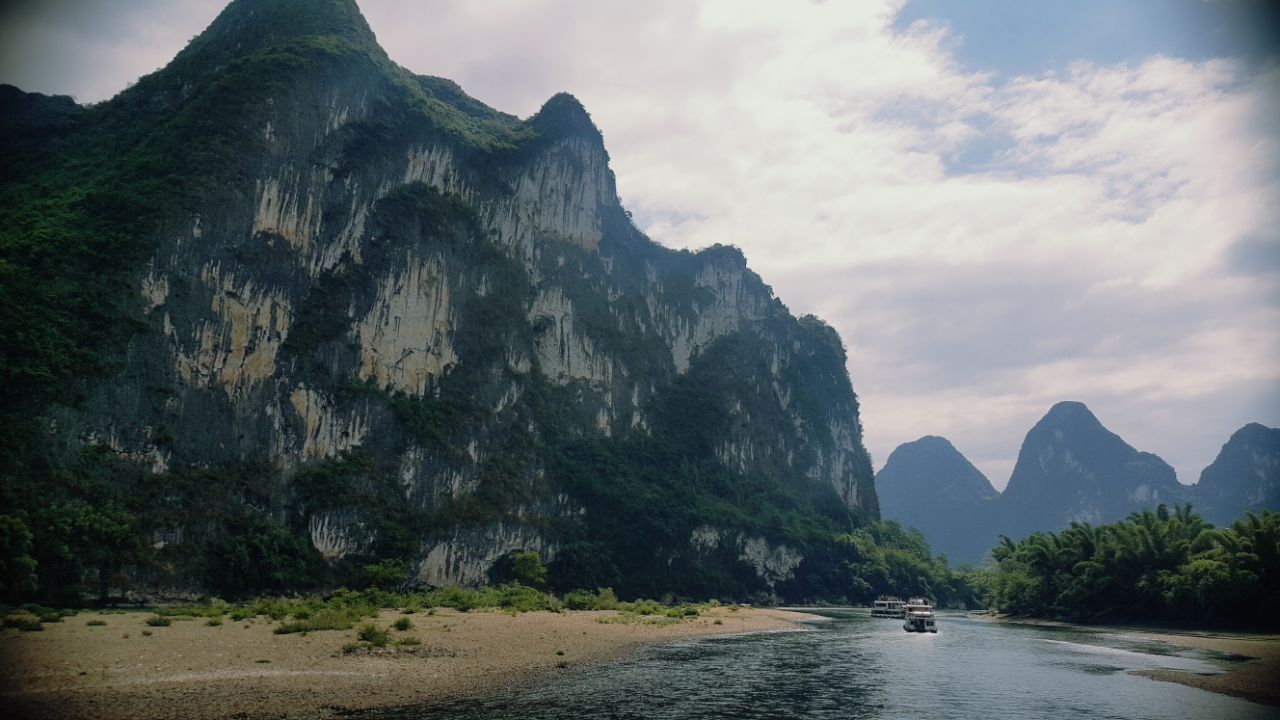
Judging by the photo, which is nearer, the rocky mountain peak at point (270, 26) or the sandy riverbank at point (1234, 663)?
the sandy riverbank at point (1234, 663)

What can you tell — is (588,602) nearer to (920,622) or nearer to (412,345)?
(920,622)

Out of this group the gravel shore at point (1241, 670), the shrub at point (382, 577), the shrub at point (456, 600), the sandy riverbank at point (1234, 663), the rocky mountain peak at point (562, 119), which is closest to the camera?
the gravel shore at point (1241, 670)

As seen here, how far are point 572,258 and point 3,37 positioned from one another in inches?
4521

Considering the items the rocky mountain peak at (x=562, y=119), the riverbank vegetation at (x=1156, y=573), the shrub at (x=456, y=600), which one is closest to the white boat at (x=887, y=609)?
the riverbank vegetation at (x=1156, y=573)

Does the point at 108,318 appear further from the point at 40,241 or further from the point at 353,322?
the point at 353,322

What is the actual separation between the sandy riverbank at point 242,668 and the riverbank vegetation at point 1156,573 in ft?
139

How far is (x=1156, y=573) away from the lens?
60.3 metres

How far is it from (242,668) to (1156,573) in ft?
213

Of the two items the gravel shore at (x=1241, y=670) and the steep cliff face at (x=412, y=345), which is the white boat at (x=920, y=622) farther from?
the steep cliff face at (x=412, y=345)

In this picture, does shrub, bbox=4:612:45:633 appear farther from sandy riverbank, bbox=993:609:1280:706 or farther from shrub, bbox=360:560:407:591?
sandy riverbank, bbox=993:609:1280:706

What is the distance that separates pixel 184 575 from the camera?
63062 mm

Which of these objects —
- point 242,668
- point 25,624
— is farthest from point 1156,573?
point 25,624

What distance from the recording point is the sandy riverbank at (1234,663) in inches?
1114

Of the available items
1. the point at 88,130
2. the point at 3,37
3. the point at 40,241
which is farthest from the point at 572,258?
the point at 3,37
